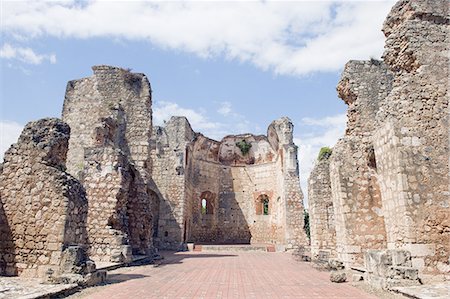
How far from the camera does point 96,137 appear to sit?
48.9 feet

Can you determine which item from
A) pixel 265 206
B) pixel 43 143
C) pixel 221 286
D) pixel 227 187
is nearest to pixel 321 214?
pixel 221 286

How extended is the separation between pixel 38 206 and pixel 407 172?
7.84 metres

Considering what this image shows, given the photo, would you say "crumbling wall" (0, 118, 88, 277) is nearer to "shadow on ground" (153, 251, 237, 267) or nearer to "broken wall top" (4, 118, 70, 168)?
"broken wall top" (4, 118, 70, 168)

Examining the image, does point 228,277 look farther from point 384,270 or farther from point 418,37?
point 418,37

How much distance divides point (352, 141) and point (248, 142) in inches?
786

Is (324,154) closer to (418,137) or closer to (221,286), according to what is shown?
(418,137)

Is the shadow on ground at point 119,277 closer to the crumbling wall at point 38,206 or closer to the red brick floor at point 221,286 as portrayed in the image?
the red brick floor at point 221,286

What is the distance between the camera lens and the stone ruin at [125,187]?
716cm

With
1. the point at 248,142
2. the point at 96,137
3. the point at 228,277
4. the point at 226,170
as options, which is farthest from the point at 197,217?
the point at 228,277

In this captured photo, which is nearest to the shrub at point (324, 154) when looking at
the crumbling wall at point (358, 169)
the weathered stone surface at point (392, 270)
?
the crumbling wall at point (358, 169)

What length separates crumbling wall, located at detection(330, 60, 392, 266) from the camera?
933 centimetres

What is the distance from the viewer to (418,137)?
7086mm

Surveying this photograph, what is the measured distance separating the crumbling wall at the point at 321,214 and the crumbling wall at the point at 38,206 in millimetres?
9031

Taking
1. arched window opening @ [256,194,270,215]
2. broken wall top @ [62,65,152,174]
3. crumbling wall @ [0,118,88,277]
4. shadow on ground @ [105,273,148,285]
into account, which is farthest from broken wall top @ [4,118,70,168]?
arched window opening @ [256,194,270,215]
